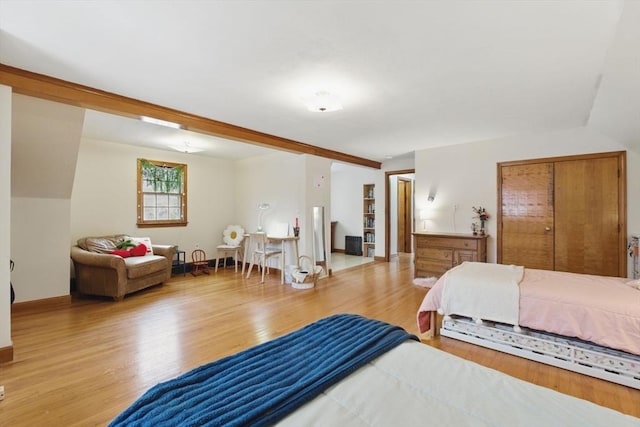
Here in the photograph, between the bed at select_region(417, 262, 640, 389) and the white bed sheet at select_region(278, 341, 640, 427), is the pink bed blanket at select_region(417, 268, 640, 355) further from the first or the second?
the white bed sheet at select_region(278, 341, 640, 427)

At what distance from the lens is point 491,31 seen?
1.93 meters

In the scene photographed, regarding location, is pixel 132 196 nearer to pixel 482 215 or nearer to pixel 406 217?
pixel 482 215

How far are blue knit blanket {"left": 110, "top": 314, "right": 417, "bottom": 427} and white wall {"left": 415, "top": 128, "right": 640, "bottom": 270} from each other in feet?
13.7

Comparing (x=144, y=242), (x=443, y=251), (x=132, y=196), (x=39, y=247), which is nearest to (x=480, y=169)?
(x=443, y=251)

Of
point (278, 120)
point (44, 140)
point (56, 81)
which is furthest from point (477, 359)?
point (44, 140)

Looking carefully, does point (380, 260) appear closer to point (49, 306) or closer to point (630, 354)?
point (630, 354)

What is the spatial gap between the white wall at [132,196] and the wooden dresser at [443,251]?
13.4 ft

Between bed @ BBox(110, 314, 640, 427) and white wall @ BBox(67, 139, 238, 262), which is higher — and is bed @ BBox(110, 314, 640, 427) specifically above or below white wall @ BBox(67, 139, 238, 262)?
below

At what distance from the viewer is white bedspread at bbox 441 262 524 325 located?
2543 mm

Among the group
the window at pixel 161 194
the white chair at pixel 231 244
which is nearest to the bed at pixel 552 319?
the white chair at pixel 231 244

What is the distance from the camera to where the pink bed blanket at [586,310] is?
6.82 feet

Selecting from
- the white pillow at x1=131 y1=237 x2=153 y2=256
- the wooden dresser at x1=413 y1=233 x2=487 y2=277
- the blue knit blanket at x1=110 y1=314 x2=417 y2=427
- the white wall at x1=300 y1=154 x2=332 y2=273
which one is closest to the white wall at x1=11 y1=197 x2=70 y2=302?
the white pillow at x1=131 y1=237 x2=153 y2=256

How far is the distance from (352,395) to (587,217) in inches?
188

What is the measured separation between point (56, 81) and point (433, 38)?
10.2ft
